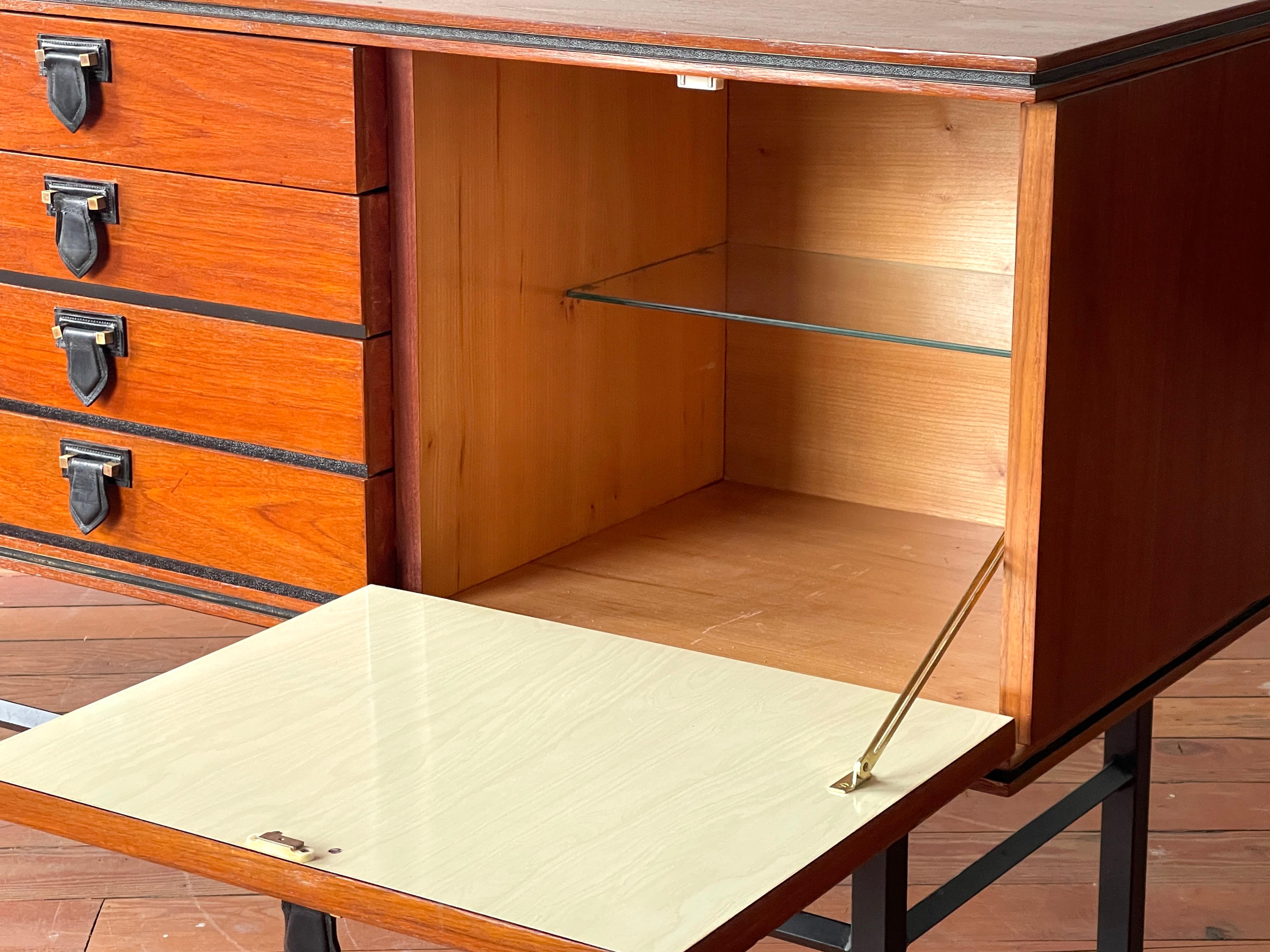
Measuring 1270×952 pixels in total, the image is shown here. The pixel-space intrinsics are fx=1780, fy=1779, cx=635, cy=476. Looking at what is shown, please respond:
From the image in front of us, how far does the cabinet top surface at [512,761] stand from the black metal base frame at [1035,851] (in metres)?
0.11

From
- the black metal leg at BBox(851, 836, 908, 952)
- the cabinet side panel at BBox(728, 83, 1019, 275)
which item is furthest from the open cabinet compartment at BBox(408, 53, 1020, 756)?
the black metal leg at BBox(851, 836, 908, 952)

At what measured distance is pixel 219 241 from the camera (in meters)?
1.16

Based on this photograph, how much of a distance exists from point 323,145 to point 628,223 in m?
0.30

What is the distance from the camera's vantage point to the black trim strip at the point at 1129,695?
37.6 inches

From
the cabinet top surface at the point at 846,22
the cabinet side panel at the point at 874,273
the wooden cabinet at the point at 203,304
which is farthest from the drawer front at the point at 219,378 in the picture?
the cabinet side panel at the point at 874,273

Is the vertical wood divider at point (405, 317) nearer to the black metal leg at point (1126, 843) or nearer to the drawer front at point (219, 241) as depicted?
the drawer front at point (219, 241)

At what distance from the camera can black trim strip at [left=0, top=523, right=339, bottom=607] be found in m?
1.21

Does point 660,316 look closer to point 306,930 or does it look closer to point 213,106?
point 213,106

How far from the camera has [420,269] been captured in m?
1.13

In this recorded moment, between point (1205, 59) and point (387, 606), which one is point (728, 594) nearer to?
point (387, 606)

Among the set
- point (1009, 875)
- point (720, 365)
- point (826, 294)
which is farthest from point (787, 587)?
point (1009, 875)

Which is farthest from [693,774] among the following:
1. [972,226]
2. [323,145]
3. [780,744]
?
[972,226]

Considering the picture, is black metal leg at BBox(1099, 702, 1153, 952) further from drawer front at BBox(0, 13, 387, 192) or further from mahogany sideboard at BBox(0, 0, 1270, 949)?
drawer front at BBox(0, 13, 387, 192)

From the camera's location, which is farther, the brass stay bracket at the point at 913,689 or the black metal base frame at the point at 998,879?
the black metal base frame at the point at 998,879
